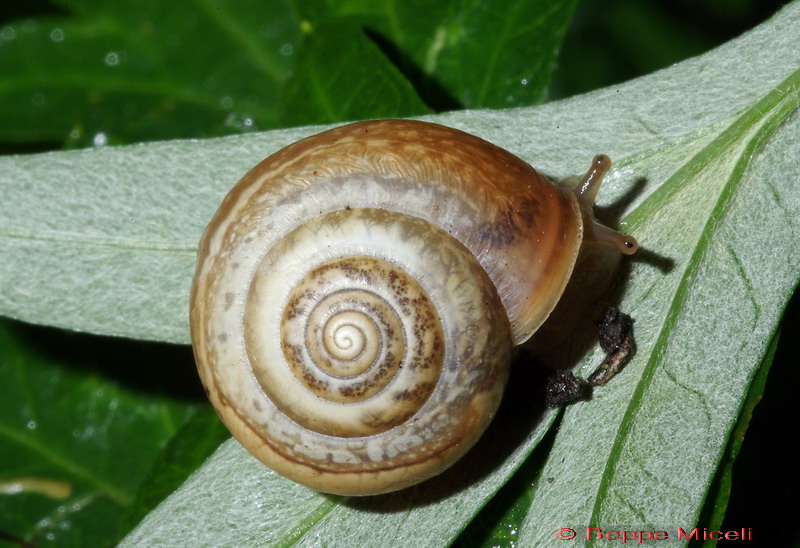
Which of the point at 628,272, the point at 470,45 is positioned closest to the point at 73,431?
the point at 470,45

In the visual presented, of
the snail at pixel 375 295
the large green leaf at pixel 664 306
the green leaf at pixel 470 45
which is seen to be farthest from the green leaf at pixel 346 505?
the green leaf at pixel 470 45

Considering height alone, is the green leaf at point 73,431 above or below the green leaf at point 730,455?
below

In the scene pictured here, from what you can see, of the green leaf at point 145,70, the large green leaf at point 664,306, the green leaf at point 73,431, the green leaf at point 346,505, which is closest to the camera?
the large green leaf at point 664,306

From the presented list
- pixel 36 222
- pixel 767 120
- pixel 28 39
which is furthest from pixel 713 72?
pixel 28 39

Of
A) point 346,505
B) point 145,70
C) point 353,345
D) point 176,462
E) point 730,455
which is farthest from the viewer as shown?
point 145,70

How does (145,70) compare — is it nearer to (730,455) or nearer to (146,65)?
(146,65)

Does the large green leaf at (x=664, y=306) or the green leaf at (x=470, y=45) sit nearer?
the large green leaf at (x=664, y=306)

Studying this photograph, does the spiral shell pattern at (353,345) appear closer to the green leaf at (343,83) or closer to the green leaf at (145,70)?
the green leaf at (343,83)
